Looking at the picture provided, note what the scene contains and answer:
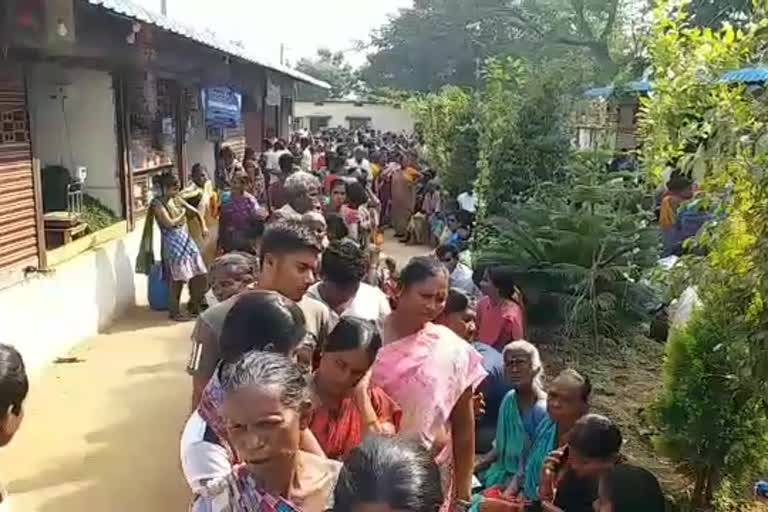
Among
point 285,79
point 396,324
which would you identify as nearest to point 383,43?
point 285,79

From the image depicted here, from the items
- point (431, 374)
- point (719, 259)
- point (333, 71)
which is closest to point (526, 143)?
point (719, 259)

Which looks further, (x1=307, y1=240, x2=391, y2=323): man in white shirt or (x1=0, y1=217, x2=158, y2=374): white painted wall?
(x1=0, y1=217, x2=158, y2=374): white painted wall

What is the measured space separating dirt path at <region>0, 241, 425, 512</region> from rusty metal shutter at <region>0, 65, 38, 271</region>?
0.89 m

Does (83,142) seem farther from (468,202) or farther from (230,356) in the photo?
(230,356)

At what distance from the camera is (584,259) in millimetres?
6766

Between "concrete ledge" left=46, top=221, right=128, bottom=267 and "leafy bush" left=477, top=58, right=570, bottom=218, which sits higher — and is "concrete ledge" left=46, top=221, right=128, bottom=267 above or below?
below

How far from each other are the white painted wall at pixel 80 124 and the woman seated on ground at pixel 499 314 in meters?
4.40

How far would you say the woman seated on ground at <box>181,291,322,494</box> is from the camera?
6.08 ft

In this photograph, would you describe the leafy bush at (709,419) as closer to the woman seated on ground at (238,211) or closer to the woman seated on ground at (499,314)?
the woman seated on ground at (499,314)

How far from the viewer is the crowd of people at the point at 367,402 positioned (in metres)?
1.71

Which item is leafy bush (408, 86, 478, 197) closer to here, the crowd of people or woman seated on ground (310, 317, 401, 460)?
the crowd of people

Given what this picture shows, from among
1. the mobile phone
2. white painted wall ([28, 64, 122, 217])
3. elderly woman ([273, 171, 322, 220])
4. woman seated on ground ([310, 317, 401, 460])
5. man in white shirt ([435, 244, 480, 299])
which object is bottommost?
the mobile phone

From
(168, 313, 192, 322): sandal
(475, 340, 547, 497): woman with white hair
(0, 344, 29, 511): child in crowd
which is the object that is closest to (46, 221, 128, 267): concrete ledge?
(168, 313, 192, 322): sandal

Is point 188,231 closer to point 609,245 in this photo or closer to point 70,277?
point 70,277
